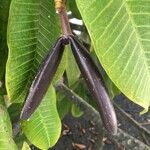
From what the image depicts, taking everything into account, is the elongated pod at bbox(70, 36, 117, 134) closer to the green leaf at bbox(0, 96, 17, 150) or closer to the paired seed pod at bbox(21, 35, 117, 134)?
the paired seed pod at bbox(21, 35, 117, 134)

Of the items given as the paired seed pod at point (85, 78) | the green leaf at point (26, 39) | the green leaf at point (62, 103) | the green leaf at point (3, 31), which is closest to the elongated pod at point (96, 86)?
the paired seed pod at point (85, 78)

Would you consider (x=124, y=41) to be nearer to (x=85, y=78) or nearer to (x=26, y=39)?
(x=85, y=78)

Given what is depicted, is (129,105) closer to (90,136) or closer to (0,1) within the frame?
(90,136)

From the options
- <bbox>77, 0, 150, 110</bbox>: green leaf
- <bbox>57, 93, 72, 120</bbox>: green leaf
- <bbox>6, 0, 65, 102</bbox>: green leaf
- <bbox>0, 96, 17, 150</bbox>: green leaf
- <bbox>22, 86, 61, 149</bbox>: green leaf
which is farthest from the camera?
<bbox>57, 93, 72, 120</bbox>: green leaf

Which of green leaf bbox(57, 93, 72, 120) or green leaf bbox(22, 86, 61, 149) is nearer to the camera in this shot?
green leaf bbox(22, 86, 61, 149)

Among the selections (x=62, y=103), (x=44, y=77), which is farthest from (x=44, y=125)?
(x=62, y=103)

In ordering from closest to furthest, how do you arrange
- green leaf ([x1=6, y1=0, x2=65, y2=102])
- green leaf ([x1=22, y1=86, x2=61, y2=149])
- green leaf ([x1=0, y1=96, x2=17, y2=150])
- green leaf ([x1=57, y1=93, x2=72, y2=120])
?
1. green leaf ([x1=6, y1=0, x2=65, y2=102])
2. green leaf ([x1=0, y1=96, x2=17, y2=150])
3. green leaf ([x1=22, y1=86, x2=61, y2=149])
4. green leaf ([x1=57, y1=93, x2=72, y2=120])

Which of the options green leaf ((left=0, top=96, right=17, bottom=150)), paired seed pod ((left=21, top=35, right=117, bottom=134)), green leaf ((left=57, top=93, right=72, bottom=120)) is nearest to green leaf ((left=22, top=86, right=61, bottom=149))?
green leaf ((left=0, top=96, right=17, bottom=150))
